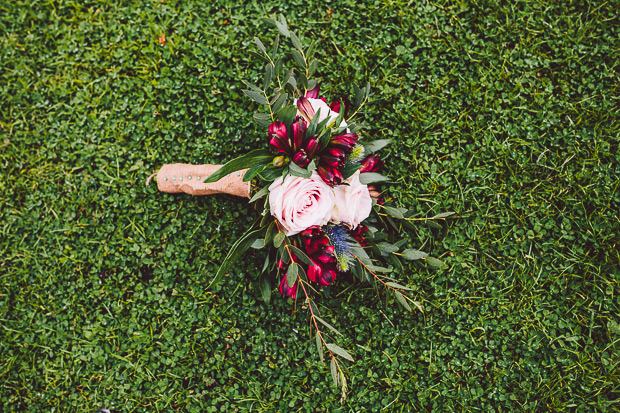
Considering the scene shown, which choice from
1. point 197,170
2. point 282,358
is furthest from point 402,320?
point 197,170

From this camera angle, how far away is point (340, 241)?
177cm

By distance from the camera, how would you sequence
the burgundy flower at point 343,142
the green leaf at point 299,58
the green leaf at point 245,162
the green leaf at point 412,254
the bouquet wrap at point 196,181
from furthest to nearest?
the green leaf at point 412,254, the bouquet wrap at point 196,181, the green leaf at point 299,58, the burgundy flower at point 343,142, the green leaf at point 245,162

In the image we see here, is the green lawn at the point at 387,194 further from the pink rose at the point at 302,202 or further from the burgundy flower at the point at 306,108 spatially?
the pink rose at the point at 302,202

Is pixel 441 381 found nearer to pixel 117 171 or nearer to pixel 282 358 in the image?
pixel 282 358

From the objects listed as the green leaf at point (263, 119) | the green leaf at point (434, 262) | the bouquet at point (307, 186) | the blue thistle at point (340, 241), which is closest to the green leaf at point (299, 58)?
the bouquet at point (307, 186)

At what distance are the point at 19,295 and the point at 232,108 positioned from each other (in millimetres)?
1649

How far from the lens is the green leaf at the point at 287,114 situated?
1.60 m

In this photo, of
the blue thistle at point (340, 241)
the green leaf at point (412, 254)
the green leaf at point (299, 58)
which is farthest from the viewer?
the green leaf at point (412, 254)

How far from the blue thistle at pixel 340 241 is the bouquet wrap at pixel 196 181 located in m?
0.47

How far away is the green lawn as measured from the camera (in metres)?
2.20

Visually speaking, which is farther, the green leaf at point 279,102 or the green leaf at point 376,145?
the green leaf at point 376,145

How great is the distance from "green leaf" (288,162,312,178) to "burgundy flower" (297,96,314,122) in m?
0.24

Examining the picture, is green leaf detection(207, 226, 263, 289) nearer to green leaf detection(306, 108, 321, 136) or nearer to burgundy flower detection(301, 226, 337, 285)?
burgundy flower detection(301, 226, 337, 285)

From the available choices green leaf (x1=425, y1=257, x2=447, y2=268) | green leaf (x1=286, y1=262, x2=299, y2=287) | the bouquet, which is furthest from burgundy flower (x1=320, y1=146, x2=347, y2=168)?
green leaf (x1=425, y1=257, x2=447, y2=268)
